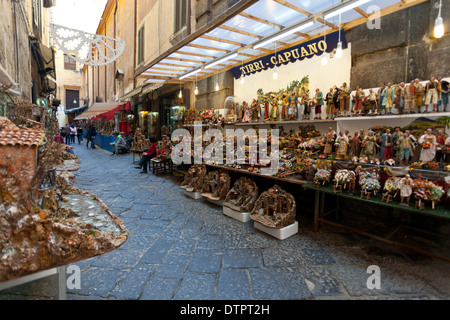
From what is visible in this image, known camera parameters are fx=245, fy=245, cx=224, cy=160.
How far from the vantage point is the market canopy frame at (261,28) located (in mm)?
4625

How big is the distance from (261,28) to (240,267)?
17.8ft

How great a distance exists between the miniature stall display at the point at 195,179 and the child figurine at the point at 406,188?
4.55 meters

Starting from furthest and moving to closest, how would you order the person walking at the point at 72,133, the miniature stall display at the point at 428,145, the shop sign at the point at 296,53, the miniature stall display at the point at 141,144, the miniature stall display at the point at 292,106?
the person walking at the point at 72,133 < the miniature stall display at the point at 141,144 < the miniature stall display at the point at 292,106 < the shop sign at the point at 296,53 < the miniature stall display at the point at 428,145

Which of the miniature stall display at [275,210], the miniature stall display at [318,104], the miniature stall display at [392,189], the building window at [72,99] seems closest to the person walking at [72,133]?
the building window at [72,99]

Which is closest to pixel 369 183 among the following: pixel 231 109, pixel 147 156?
pixel 231 109

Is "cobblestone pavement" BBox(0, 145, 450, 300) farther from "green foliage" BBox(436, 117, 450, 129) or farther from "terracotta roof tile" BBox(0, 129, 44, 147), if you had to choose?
"green foliage" BBox(436, 117, 450, 129)

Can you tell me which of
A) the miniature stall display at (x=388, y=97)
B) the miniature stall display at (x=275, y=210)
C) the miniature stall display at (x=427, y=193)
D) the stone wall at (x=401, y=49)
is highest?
the stone wall at (x=401, y=49)

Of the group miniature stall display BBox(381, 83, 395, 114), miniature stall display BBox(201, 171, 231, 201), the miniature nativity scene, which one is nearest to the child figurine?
miniature stall display BBox(381, 83, 395, 114)

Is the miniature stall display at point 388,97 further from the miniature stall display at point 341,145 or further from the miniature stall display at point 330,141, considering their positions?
the miniature stall display at point 330,141

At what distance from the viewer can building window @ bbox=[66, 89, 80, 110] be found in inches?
1394

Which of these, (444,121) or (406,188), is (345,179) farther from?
(444,121)

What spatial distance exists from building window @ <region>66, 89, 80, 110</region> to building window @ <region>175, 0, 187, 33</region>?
30907mm

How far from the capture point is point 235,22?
18.1 feet

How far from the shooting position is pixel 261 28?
5996 mm
